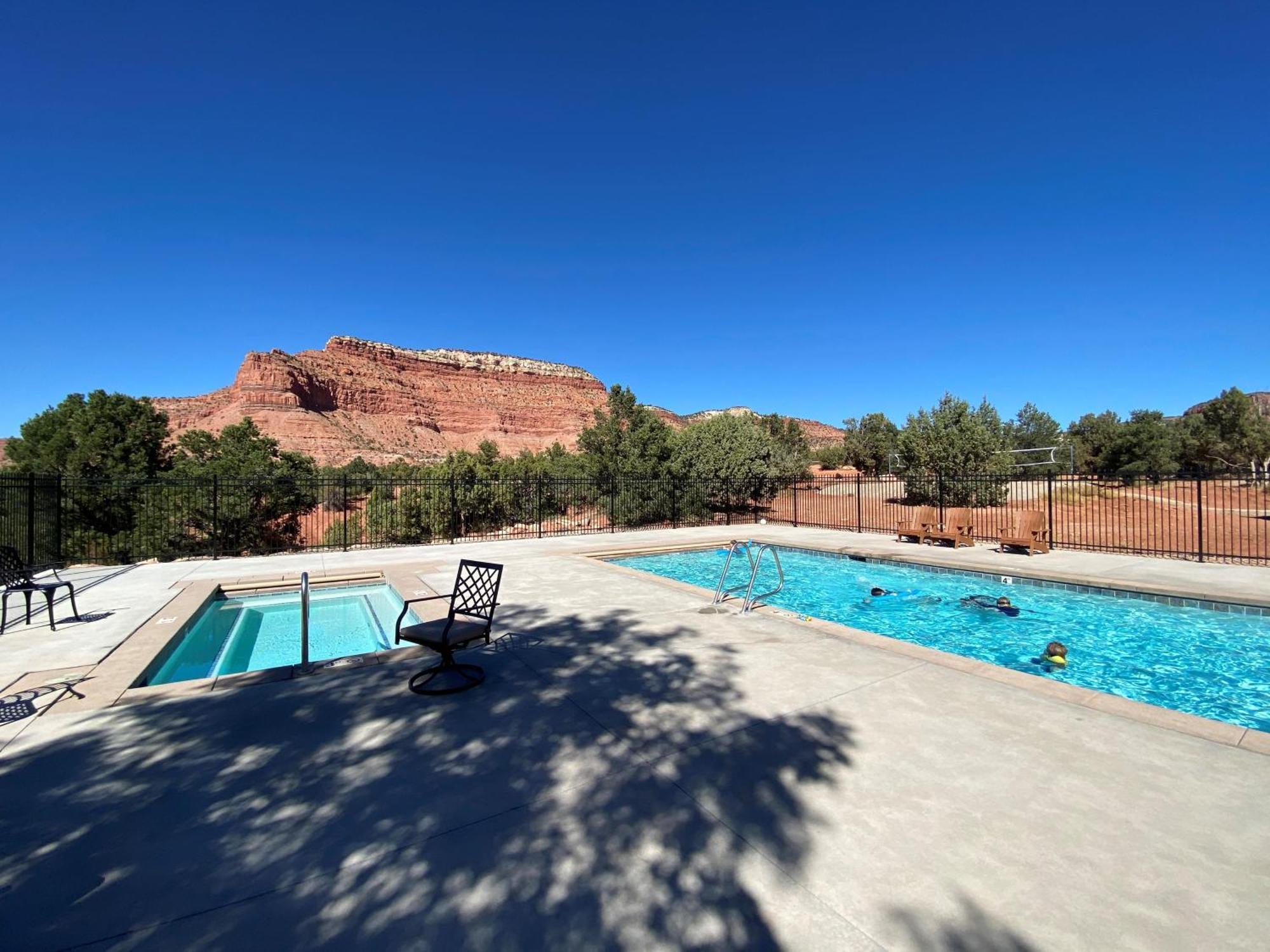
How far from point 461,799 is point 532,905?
2.74ft

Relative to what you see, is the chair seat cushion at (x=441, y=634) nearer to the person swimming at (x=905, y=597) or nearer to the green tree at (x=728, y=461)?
the person swimming at (x=905, y=597)

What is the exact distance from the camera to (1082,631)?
22.8 feet

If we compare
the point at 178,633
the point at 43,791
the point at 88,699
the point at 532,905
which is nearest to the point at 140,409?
the point at 178,633

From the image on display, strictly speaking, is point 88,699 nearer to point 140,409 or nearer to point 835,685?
point 835,685

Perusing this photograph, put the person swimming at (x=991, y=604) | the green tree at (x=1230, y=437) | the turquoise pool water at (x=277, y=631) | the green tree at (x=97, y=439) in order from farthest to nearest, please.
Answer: the green tree at (x=1230, y=437) → the green tree at (x=97, y=439) → the person swimming at (x=991, y=604) → the turquoise pool water at (x=277, y=631)

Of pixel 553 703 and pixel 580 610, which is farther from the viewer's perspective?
pixel 580 610

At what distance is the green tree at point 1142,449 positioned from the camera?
3162cm

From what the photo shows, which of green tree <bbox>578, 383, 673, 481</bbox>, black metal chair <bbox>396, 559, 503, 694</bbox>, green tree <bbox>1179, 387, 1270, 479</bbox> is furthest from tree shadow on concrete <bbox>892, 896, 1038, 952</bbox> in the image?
green tree <bbox>1179, 387, 1270, 479</bbox>

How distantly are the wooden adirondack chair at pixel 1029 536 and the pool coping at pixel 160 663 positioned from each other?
11.2 metres

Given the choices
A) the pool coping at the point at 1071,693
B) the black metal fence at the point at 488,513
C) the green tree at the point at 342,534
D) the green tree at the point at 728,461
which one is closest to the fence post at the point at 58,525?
the black metal fence at the point at 488,513

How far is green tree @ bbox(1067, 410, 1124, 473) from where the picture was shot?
3422 cm

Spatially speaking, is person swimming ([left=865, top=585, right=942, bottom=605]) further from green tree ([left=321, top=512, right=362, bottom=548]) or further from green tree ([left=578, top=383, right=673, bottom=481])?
green tree ([left=321, top=512, right=362, bottom=548])

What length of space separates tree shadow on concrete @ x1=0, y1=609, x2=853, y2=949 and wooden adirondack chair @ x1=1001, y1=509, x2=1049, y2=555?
10.0 metres

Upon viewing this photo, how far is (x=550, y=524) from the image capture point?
797 inches
